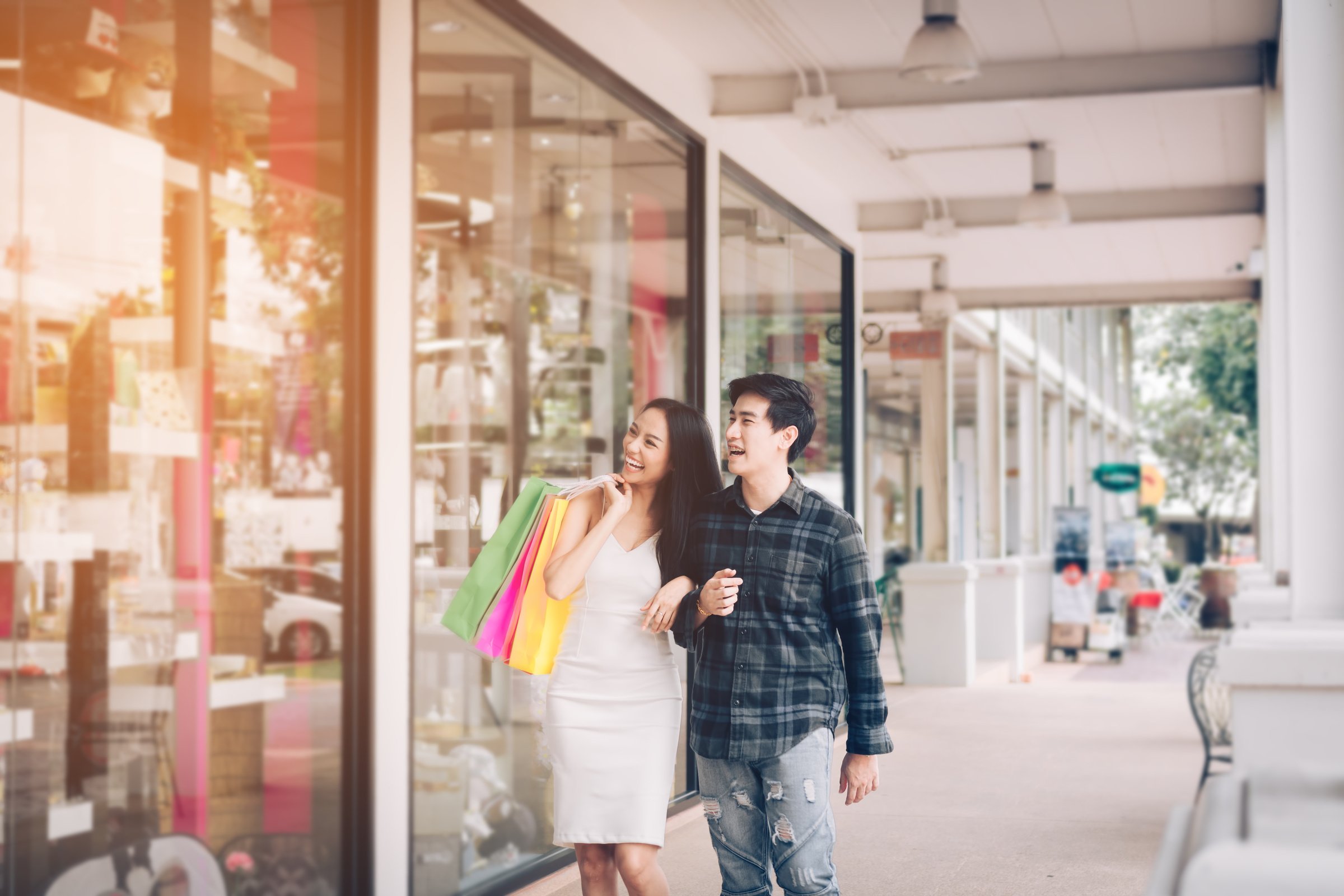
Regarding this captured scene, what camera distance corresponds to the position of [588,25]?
6148mm

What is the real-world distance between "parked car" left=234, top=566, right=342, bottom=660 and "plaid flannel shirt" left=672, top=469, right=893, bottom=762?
1.40 m

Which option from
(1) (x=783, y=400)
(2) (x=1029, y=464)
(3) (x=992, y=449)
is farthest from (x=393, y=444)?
(2) (x=1029, y=464)

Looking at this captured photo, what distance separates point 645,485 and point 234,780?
5.09 feet

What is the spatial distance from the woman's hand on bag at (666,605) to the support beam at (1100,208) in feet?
26.0

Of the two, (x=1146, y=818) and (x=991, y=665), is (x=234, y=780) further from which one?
(x=991, y=665)

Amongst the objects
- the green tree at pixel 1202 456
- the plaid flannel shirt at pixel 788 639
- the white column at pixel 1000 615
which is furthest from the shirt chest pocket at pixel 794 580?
the green tree at pixel 1202 456

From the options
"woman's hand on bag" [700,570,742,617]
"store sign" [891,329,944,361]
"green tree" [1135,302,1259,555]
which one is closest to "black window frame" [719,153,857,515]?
"store sign" [891,329,944,361]

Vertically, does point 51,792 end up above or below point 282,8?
below

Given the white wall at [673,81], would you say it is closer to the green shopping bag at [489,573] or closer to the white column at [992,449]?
the green shopping bag at [489,573]

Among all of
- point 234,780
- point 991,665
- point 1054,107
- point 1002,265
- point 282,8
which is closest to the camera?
point 234,780

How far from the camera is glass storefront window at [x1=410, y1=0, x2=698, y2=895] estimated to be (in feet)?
16.3

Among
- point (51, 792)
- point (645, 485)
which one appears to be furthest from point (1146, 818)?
point (51, 792)

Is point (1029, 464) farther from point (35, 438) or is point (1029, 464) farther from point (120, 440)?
point (35, 438)

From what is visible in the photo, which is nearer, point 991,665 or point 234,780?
point 234,780
